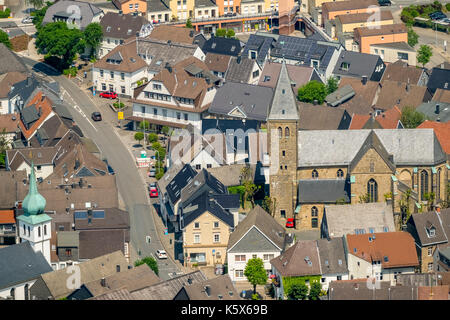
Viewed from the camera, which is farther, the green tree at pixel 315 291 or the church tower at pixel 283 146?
the church tower at pixel 283 146

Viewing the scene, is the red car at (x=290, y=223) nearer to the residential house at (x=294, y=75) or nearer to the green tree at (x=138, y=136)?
the green tree at (x=138, y=136)

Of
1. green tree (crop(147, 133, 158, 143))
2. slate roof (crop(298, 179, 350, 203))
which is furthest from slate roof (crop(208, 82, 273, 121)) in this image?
slate roof (crop(298, 179, 350, 203))

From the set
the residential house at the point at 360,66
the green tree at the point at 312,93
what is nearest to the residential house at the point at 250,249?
the green tree at the point at 312,93

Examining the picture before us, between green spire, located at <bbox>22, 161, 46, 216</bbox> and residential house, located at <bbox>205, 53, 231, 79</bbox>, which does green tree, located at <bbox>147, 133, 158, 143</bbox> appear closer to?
residential house, located at <bbox>205, 53, 231, 79</bbox>

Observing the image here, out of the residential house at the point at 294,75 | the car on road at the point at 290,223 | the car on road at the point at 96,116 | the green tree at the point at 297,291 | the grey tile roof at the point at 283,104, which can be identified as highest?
the grey tile roof at the point at 283,104

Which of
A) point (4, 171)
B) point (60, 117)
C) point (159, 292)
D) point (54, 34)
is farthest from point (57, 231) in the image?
point (54, 34)

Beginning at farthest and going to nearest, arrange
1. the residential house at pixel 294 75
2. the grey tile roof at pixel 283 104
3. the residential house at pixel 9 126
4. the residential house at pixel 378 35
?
the residential house at pixel 378 35
the residential house at pixel 294 75
the residential house at pixel 9 126
the grey tile roof at pixel 283 104

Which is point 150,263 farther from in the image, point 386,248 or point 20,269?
point 386,248
